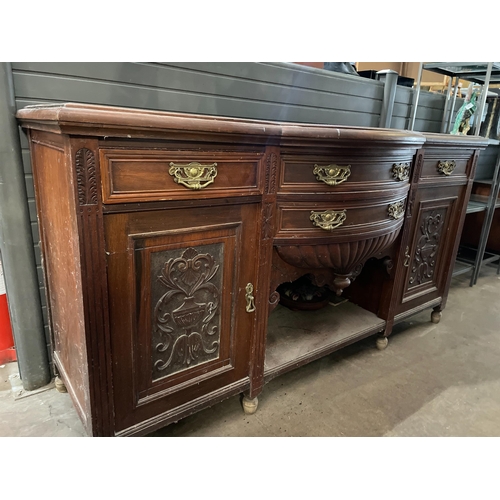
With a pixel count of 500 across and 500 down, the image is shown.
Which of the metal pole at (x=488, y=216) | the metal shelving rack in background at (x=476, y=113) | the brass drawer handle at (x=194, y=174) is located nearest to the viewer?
the brass drawer handle at (x=194, y=174)

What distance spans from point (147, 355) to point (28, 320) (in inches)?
22.6

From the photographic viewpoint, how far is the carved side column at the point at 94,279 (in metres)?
0.78

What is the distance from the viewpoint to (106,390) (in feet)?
3.17

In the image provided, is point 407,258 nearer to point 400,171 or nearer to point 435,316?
point 400,171

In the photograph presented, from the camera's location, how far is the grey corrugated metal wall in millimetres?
1160

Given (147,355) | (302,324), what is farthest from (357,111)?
(147,355)

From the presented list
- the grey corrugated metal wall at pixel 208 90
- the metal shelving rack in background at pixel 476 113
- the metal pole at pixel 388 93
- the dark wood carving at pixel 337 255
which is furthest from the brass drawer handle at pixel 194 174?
the metal shelving rack in background at pixel 476 113

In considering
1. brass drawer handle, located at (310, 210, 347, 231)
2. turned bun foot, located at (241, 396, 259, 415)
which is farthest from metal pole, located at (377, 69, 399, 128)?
turned bun foot, located at (241, 396, 259, 415)

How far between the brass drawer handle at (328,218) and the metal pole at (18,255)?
914 mm

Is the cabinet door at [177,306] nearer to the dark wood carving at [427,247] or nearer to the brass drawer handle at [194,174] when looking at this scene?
the brass drawer handle at [194,174]

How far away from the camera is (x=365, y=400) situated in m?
1.43

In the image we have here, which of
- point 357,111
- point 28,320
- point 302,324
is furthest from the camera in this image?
point 357,111

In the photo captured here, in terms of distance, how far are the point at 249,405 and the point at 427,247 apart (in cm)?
108
